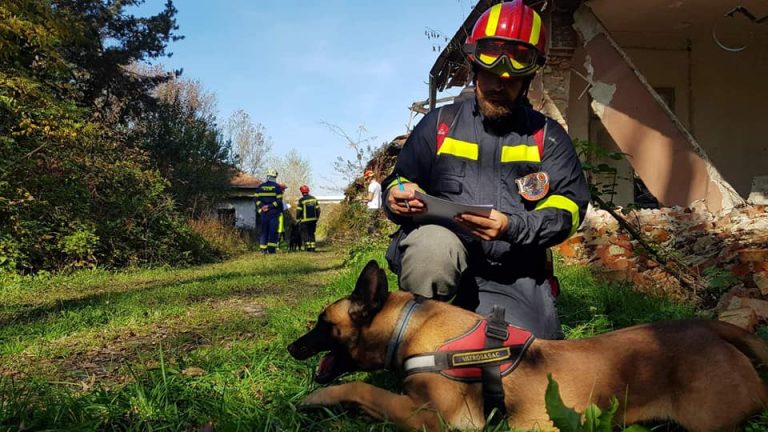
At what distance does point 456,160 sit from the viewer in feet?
8.86

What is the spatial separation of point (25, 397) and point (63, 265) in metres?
7.25

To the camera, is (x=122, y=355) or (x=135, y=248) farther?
(x=135, y=248)

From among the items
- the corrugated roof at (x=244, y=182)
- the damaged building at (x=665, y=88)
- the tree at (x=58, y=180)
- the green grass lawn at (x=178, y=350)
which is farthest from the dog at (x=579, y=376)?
the corrugated roof at (x=244, y=182)

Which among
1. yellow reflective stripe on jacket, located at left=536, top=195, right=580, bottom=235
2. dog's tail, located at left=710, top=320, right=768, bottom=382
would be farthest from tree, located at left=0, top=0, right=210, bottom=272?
dog's tail, located at left=710, top=320, right=768, bottom=382

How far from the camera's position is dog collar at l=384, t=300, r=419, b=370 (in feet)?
7.20

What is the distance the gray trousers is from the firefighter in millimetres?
11883

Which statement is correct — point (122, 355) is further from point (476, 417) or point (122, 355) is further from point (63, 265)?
point (63, 265)

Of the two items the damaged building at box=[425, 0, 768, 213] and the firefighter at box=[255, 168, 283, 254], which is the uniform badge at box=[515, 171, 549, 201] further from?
the firefighter at box=[255, 168, 283, 254]

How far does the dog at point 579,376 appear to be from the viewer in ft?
6.40

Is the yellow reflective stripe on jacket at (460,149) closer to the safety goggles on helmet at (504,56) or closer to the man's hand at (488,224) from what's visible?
the safety goggles on helmet at (504,56)

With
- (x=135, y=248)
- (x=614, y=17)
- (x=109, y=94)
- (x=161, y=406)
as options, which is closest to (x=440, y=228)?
(x=161, y=406)

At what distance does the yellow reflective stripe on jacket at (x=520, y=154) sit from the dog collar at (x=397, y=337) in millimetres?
930

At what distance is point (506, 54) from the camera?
2.63 meters

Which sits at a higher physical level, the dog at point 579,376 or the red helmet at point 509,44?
the red helmet at point 509,44
